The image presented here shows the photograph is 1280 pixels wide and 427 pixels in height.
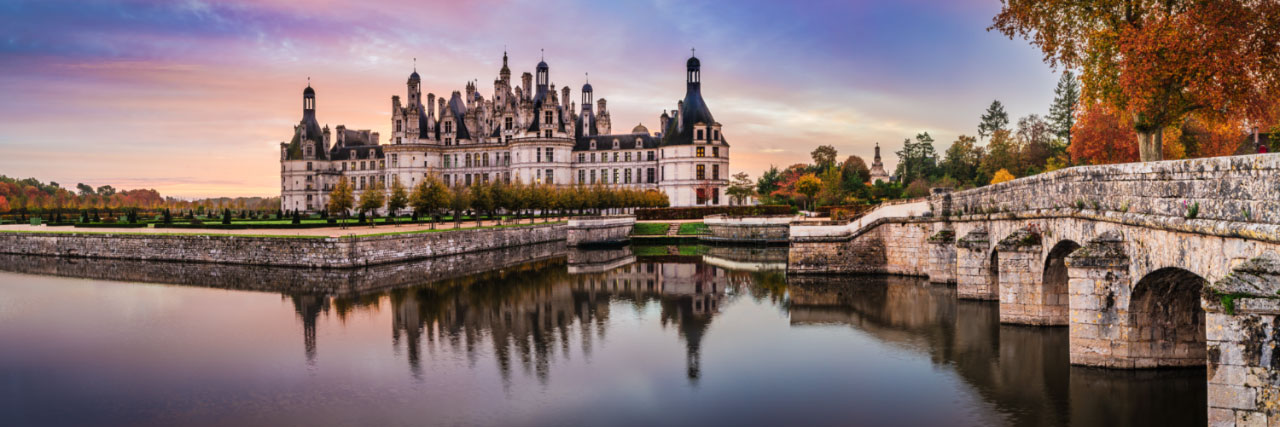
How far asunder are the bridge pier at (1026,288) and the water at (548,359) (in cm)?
35

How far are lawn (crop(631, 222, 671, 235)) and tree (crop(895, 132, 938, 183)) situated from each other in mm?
36702

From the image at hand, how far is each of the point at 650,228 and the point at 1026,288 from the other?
36.0 m

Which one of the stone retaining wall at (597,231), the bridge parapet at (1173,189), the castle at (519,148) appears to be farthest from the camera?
the castle at (519,148)

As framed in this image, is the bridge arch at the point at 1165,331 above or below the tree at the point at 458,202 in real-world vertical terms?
below

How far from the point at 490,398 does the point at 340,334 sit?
290 inches

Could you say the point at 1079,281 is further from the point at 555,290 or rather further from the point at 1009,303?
the point at 555,290

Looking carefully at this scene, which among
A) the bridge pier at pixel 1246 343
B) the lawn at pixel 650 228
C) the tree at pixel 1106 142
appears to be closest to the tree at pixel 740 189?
the lawn at pixel 650 228

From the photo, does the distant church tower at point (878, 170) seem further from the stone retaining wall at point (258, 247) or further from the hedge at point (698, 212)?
the stone retaining wall at point (258, 247)

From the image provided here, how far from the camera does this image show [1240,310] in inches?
280

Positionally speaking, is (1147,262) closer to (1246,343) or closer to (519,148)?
(1246,343)

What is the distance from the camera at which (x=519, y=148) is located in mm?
69625

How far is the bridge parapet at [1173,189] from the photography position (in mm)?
7418

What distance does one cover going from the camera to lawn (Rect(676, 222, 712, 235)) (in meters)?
48.5

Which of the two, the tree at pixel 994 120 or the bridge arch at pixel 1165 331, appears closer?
the bridge arch at pixel 1165 331
